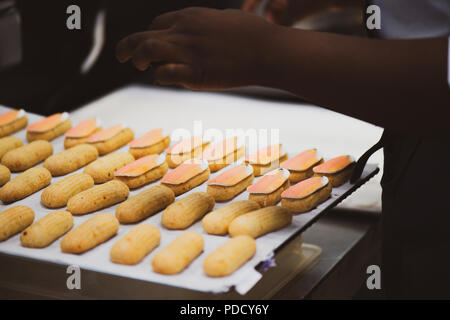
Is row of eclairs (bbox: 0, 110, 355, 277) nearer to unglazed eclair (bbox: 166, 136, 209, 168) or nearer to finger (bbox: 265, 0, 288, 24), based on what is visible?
unglazed eclair (bbox: 166, 136, 209, 168)

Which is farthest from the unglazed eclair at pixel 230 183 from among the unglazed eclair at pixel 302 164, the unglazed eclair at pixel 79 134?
the unglazed eclair at pixel 79 134

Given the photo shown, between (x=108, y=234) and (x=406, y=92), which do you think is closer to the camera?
(x=406, y=92)

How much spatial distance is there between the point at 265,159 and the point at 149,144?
0.36m

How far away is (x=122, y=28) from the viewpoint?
2.89 m

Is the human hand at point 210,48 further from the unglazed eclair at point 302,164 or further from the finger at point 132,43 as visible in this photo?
the unglazed eclair at point 302,164

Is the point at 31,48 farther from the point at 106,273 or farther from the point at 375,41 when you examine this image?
the point at 375,41

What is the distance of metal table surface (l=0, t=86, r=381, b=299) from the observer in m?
1.36

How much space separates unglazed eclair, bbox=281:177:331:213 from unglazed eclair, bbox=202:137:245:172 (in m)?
0.31

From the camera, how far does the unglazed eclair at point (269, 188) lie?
1.50 m

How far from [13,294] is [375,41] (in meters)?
0.96

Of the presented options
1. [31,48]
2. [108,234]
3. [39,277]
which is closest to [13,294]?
[39,277]

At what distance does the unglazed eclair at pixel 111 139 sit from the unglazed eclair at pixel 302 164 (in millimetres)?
532

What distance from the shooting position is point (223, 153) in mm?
1771

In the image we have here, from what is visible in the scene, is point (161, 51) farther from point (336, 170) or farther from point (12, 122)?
point (12, 122)
